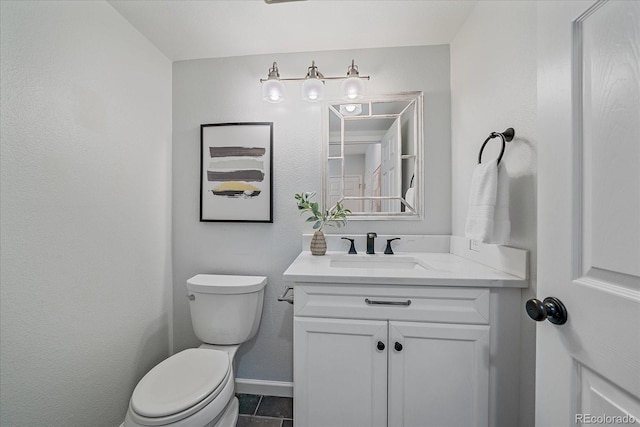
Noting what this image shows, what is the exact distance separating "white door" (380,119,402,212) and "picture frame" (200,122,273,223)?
72cm

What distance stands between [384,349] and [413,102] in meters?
1.38

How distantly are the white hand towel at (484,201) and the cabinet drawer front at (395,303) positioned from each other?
0.74 ft

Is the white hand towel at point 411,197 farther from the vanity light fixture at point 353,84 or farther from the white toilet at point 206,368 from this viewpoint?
the white toilet at point 206,368

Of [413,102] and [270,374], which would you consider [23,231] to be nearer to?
[270,374]

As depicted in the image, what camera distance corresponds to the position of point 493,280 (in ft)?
2.98

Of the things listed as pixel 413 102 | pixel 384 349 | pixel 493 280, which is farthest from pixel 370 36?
pixel 384 349

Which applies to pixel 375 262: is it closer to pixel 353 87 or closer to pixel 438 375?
pixel 438 375

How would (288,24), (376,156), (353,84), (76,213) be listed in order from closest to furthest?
(76,213)
(288,24)
(353,84)
(376,156)

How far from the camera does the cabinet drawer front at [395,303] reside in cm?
93

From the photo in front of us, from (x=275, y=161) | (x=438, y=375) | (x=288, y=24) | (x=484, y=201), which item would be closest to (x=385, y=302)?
(x=438, y=375)

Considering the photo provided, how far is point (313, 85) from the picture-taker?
4.73 feet

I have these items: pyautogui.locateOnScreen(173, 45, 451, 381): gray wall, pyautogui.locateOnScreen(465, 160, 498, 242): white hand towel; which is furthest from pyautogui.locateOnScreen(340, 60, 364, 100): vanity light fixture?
pyautogui.locateOnScreen(465, 160, 498, 242): white hand towel

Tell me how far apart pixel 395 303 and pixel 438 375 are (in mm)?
309

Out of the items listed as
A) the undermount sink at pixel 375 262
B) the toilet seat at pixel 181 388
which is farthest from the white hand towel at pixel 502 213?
the toilet seat at pixel 181 388
